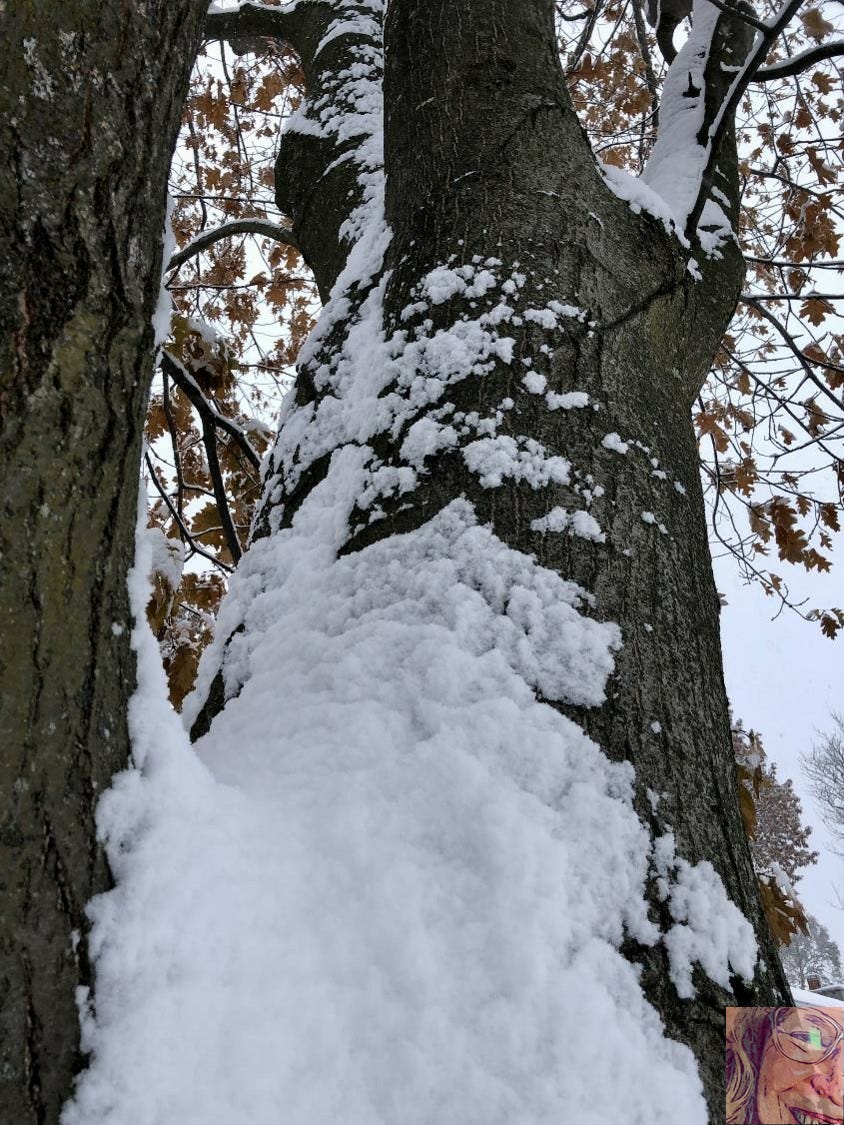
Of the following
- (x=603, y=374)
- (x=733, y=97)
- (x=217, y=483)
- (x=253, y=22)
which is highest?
(x=253, y=22)

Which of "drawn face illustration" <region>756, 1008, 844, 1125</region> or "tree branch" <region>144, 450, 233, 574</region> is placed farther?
"tree branch" <region>144, 450, 233, 574</region>

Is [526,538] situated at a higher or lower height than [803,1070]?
higher

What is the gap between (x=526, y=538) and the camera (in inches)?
41.7

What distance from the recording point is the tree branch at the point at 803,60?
1570 millimetres

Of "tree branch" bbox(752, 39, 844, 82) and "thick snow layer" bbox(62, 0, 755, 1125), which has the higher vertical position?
"tree branch" bbox(752, 39, 844, 82)

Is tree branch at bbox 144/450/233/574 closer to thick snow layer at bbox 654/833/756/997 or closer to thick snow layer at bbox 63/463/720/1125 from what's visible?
thick snow layer at bbox 63/463/720/1125

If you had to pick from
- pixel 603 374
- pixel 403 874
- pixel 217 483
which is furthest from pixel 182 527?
pixel 403 874

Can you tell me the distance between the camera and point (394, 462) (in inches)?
47.4

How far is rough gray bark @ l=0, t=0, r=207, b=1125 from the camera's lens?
60 centimetres

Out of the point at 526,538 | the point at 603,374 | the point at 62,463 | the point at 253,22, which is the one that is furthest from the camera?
the point at 253,22

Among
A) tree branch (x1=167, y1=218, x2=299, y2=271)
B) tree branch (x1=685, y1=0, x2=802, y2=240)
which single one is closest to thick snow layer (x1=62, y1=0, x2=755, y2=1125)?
tree branch (x1=685, y1=0, x2=802, y2=240)

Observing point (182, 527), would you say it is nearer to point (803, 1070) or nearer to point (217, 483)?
point (217, 483)

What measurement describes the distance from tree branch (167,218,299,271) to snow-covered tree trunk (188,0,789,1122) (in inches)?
35.5

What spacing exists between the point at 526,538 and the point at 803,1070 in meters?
0.68
